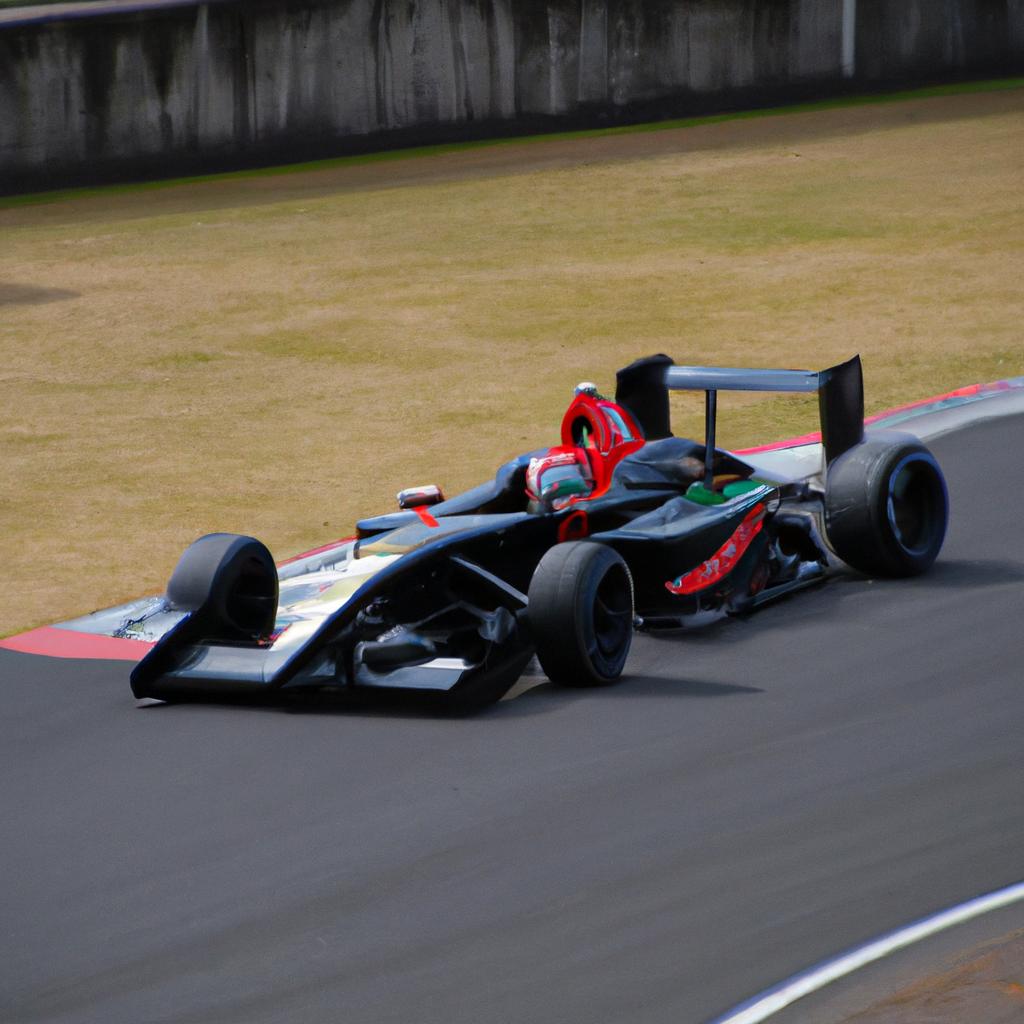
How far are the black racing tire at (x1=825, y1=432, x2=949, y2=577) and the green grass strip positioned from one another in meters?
15.7

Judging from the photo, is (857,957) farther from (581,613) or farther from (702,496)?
(702,496)

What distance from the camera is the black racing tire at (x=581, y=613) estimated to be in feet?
22.1

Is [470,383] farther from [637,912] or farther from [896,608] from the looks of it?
[637,912]

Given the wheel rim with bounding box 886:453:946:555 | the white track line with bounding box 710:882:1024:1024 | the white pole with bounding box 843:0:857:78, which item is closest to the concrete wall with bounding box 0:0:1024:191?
the white pole with bounding box 843:0:857:78

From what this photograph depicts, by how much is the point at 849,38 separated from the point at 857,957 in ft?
68.7

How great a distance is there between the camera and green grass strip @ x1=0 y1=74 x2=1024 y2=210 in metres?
22.3

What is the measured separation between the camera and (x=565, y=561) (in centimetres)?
680

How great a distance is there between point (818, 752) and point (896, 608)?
5.71ft

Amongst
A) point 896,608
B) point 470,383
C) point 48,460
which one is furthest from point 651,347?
point 896,608

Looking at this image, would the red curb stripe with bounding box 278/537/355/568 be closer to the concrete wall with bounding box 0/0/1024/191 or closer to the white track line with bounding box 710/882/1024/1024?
the white track line with bounding box 710/882/1024/1024

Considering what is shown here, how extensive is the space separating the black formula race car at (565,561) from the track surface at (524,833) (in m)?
0.21

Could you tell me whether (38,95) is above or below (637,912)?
above

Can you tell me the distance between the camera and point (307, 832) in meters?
5.92

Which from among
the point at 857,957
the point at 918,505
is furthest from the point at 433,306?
the point at 857,957
